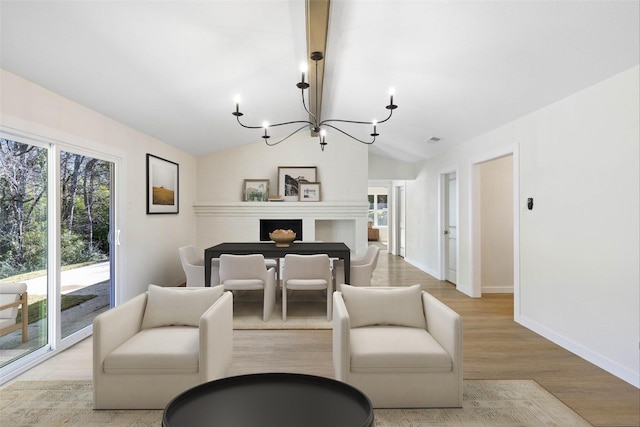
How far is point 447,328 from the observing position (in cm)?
235

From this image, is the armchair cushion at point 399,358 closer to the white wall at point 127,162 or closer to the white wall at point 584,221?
the white wall at point 584,221

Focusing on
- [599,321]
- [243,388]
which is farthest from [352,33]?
[599,321]

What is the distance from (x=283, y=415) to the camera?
134 cm

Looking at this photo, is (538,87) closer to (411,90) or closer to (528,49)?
(528,49)

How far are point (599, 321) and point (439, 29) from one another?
2582 millimetres

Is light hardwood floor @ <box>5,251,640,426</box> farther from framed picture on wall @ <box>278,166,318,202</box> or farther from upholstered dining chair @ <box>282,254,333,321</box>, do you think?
framed picture on wall @ <box>278,166,318,202</box>

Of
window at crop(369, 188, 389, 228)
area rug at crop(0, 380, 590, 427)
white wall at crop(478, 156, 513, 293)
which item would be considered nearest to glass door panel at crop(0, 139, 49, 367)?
area rug at crop(0, 380, 590, 427)

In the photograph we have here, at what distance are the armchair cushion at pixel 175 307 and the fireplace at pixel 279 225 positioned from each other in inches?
179

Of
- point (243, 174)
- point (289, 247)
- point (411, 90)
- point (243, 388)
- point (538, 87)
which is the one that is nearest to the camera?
point (243, 388)

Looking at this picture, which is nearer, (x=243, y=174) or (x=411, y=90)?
(x=411, y=90)

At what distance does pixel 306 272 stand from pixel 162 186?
2.73 m

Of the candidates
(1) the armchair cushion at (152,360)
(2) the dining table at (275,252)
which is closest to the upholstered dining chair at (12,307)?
(1) the armchair cushion at (152,360)

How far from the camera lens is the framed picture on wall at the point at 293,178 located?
725cm

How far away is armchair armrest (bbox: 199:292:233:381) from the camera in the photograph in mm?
2240
